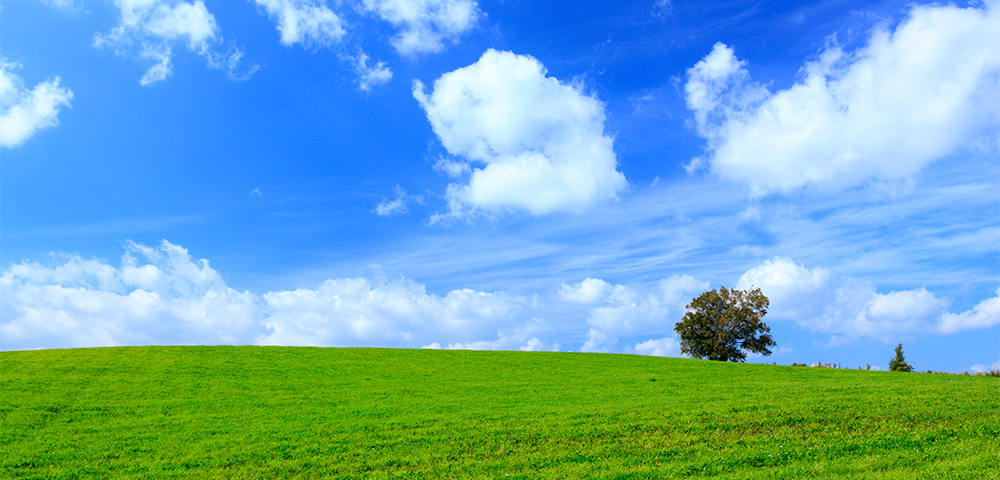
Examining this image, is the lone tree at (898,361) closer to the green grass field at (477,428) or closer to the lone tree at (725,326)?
the lone tree at (725,326)

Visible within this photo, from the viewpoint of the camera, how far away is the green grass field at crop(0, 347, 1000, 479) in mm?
16688

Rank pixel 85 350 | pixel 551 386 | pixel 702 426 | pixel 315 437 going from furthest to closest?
pixel 85 350 < pixel 551 386 < pixel 315 437 < pixel 702 426

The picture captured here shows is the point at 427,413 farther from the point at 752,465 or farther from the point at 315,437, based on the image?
the point at 752,465

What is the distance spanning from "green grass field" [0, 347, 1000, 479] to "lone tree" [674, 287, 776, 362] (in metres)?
30.2

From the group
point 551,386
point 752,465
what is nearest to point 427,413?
point 551,386

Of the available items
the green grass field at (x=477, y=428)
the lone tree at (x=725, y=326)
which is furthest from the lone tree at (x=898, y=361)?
the green grass field at (x=477, y=428)

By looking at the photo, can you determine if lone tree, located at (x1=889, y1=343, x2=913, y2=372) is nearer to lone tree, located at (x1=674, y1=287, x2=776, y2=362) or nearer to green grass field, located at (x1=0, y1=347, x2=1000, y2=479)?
lone tree, located at (x1=674, y1=287, x2=776, y2=362)

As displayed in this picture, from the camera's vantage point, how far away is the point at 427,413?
2625cm

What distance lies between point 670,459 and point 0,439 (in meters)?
28.8

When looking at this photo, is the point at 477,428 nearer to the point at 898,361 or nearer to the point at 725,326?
the point at 725,326

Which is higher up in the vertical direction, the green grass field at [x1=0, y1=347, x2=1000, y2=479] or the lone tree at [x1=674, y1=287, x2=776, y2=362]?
the lone tree at [x1=674, y1=287, x2=776, y2=362]

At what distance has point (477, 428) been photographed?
21625mm

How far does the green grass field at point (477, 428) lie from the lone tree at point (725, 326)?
30199mm

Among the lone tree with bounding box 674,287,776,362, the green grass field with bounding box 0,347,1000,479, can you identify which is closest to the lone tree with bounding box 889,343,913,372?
the lone tree with bounding box 674,287,776,362
